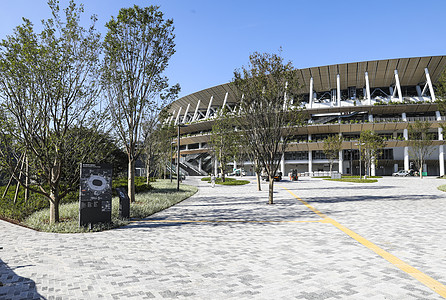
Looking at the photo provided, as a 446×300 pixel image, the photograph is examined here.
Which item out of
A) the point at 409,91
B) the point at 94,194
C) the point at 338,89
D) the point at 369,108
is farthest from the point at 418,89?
the point at 94,194

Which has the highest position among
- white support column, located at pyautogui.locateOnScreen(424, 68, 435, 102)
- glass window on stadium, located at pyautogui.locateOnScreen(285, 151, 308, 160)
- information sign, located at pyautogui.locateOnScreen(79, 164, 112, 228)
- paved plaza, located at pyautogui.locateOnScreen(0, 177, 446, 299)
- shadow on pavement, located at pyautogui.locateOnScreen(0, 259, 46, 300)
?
white support column, located at pyautogui.locateOnScreen(424, 68, 435, 102)

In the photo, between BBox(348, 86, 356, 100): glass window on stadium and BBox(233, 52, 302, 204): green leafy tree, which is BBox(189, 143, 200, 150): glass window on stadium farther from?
BBox(233, 52, 302, 204): green leafy tree

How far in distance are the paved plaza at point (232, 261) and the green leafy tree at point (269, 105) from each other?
5.85 m

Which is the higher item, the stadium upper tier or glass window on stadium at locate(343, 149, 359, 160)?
the stadium upper tier

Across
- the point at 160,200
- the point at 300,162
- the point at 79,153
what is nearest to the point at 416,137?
the point at 300,162

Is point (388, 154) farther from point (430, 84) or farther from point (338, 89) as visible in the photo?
point (338, 89)

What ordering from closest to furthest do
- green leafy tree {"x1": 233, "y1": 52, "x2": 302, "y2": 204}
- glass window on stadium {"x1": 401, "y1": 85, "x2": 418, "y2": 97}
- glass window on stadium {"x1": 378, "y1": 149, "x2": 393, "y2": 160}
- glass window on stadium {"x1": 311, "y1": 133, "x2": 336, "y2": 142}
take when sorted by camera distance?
green leafy tree {"x1": 233, "y1": 52, "x2": 302, "y2": 204}, glass window on stadium {"x1": 311, "y1": 133, "x2": 336, "y2": 142}, glass window on stadium {"x1": 401, "y1": 85, "x2": 418, "y2": 97}, glass window on stadium {"x1": 378, "y1": 149, "x2": 393, "y2": 160}

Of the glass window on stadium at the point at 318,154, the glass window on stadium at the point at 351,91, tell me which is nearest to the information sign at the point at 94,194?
the glass window on stadium at the point at 318,154

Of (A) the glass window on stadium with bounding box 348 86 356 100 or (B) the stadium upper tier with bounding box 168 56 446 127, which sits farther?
(A) the glass window on stadium with bounding box 348 86 356 100

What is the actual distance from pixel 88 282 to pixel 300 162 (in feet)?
217

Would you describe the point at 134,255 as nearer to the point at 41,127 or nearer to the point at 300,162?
the point at 41,127

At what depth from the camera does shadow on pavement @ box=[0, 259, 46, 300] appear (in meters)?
4.08

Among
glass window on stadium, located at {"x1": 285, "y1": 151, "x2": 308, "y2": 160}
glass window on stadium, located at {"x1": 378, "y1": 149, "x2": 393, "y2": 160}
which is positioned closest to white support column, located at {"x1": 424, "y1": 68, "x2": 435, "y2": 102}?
glass window on stadium, located at {"x1": 378, "y1": 149, "x2": 393, "y2": 160}

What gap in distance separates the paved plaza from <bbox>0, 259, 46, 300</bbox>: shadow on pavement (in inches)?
0.6
